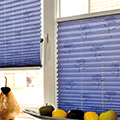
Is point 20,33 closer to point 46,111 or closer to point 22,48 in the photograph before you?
point 22,48

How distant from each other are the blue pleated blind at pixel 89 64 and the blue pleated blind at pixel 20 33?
0.82ft

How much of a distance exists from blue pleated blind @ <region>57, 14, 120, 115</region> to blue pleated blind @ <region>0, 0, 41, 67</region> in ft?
0.82

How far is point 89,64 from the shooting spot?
1627mm

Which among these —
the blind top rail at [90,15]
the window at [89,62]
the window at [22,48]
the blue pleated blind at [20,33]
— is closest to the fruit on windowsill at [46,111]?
the window at [89,62]

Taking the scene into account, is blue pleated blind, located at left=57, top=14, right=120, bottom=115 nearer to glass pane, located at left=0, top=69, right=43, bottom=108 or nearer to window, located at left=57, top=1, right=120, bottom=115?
window, located at left=57, top=1, right=120, bottom=115

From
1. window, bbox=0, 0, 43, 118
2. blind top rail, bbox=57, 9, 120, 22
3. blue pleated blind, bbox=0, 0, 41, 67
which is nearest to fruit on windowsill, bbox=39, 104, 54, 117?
window, bbox=0, 0, 43, 118

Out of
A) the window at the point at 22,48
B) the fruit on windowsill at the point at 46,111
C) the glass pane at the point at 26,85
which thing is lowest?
the fruit on windowsill at the point at 46,111

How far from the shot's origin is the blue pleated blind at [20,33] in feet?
6.06

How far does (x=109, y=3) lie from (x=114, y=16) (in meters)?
0.18

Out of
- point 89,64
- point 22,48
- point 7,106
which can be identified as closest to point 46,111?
point 7,106

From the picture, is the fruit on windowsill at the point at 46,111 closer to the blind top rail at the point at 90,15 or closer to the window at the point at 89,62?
the window at the point at 89,62

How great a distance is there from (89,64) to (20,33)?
0.76m

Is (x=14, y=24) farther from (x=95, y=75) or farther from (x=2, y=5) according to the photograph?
(x=95, y=75)

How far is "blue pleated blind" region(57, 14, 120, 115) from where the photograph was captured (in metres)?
1.55
